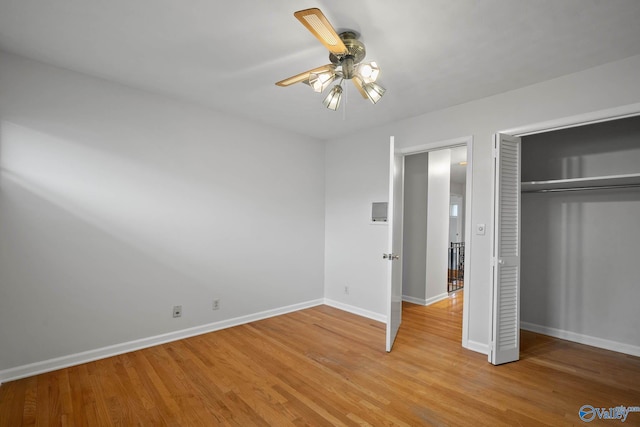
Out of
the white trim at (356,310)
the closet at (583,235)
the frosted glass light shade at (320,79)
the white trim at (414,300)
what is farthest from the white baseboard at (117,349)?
the closet at (583,235)

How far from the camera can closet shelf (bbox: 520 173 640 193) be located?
280cm

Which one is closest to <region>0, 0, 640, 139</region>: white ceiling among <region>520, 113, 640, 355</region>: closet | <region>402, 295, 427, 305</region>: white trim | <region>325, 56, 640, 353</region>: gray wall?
<region>325, 56, 640, 353</region>: gray wall

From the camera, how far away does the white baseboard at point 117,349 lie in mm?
2499

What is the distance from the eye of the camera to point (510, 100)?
2.97m

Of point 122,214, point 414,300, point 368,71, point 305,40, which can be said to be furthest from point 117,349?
point 414,300

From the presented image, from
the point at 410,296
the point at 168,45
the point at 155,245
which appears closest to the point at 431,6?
the point at 168,45

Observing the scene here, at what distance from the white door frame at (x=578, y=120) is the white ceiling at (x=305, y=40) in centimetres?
39

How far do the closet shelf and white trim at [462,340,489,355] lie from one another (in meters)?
1.76

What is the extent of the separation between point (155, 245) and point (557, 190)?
455cm

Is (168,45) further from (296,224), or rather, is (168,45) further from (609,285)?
(609,285)

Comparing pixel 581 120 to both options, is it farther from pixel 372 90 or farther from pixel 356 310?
pixel 356 310

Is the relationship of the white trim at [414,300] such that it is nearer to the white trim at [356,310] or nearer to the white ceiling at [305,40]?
the white trim at [356,310]

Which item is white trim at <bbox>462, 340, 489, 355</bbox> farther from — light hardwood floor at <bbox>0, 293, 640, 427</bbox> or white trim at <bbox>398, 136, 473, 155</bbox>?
white trim at <bbox>398, 136, 473, 155</bbox>

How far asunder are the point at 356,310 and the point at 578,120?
326 cm
